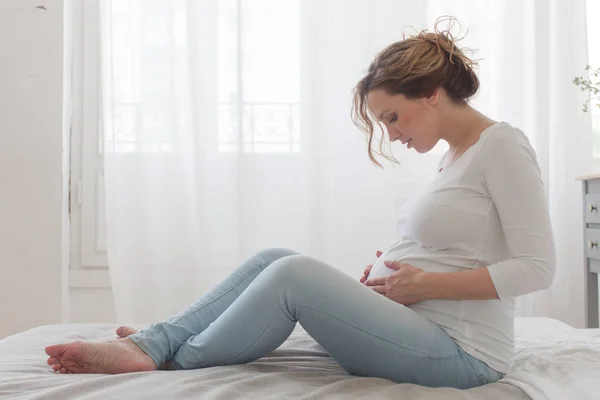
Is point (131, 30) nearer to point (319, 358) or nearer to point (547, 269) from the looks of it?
point (319, 358)

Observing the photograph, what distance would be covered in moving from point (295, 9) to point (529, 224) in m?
1.95

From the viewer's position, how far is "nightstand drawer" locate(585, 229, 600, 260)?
2277mm

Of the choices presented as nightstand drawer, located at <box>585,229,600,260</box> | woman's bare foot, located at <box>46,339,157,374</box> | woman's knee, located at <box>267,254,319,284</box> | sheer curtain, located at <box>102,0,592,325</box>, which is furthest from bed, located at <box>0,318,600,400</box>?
sheer curtain, located at <box>102,0,592,325</box>

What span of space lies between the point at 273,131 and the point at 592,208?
130 centimetres

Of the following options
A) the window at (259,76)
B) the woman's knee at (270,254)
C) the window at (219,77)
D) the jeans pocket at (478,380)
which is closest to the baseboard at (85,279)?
the window at (219,77)

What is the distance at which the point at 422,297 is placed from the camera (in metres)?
1.28

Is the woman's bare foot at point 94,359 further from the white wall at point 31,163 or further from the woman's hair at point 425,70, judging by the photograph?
the white wall at point 31,163

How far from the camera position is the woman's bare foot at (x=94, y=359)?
4.01 ft

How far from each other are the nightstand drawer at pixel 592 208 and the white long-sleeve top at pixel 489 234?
3.56 feet

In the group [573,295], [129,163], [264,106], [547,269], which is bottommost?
[573,295]

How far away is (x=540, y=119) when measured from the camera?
9.48 ft

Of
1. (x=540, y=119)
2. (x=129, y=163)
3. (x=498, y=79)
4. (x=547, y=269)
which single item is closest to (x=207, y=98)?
(x=129, y=163)

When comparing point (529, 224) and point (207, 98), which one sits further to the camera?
point (207, 98)

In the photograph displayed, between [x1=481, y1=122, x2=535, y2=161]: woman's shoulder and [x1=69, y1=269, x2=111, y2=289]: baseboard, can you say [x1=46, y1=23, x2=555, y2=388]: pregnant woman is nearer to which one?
[x1=481, y1=122, x2=535, y2=161]: woman's shoulder
